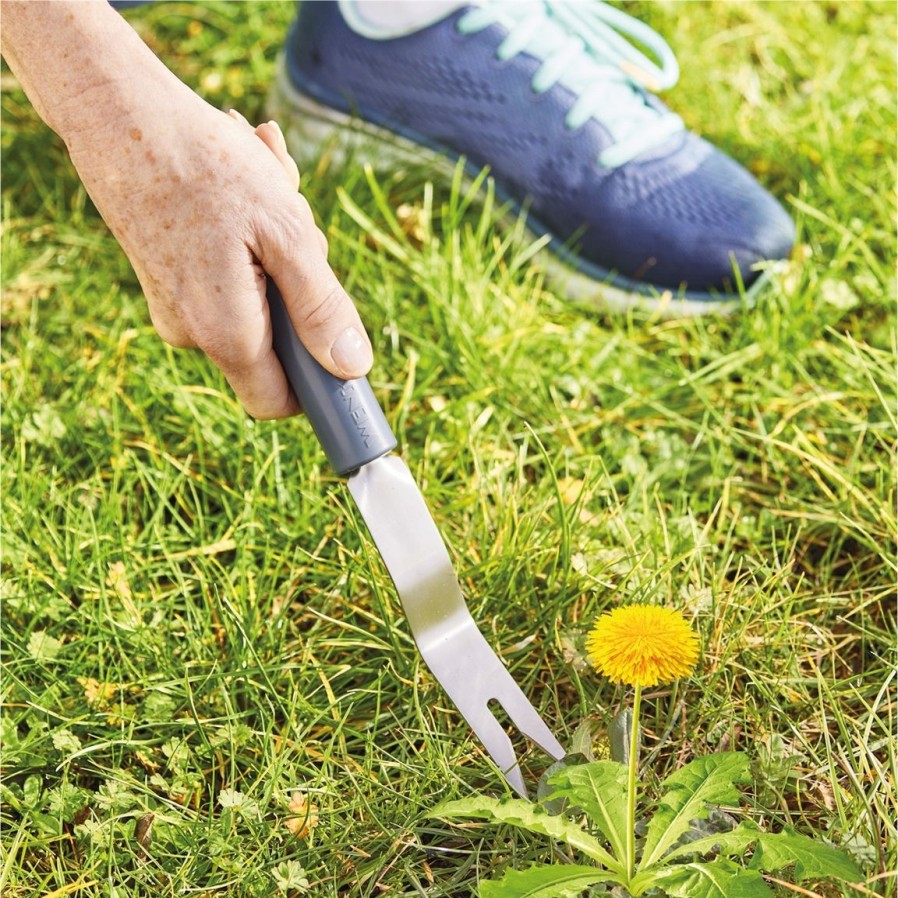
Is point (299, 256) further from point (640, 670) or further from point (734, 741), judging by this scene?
point (734, 741)

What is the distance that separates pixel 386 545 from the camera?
118 cm

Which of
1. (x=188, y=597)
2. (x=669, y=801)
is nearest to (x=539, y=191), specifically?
(x=188, y=597)

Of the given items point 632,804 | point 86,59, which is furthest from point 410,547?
point 86,59

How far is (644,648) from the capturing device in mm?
1083

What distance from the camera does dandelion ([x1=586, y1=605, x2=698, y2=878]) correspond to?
3.53 ft

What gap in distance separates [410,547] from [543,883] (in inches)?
15.4

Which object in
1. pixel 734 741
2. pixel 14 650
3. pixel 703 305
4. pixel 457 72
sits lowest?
pixel 14 650

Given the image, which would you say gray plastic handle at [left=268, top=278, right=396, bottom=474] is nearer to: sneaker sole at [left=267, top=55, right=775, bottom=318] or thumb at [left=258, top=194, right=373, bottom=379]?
thumb at [left=258, top=194, right=373, bottom=379]

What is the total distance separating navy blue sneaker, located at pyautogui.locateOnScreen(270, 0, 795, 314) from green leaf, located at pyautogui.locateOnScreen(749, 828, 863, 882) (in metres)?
1.04

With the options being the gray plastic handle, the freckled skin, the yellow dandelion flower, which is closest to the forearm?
the freckled skin

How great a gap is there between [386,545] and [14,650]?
544mm

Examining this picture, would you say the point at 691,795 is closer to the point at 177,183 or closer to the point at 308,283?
the point at 308,283

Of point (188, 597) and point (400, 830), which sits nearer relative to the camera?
point (400, 830)

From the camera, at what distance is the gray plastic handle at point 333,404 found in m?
1.16
